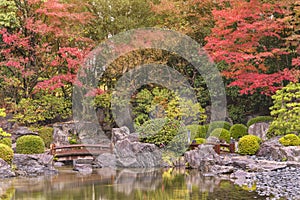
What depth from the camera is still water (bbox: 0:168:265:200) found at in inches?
393

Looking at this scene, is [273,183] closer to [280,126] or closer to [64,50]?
[280,126]

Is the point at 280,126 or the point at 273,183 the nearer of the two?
the point at 273,183

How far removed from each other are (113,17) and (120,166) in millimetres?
8912

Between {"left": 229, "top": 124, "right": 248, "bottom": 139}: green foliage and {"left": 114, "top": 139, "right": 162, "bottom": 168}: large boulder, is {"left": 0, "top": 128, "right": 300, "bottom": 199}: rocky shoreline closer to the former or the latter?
{"left": 114, "top": 139, "right": 162, "bottom": 168}: large boulder

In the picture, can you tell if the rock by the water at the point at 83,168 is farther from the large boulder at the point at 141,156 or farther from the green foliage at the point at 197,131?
the green foliage at the point at 197,131

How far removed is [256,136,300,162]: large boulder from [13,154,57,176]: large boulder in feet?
23.4

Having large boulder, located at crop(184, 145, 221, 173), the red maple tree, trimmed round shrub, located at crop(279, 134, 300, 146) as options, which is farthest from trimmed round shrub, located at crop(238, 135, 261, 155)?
the red maple tree

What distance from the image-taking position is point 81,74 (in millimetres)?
20875

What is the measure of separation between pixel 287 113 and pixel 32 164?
9.25m

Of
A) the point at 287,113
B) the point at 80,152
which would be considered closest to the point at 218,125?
the point at 287,113

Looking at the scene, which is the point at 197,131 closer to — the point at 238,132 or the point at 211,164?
the point at 238,132

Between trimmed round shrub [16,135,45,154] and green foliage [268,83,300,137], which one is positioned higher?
green foliage [268,83,300,137]

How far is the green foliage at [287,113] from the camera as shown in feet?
53.2

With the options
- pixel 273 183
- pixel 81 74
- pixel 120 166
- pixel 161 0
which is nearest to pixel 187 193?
pixel 273 183
